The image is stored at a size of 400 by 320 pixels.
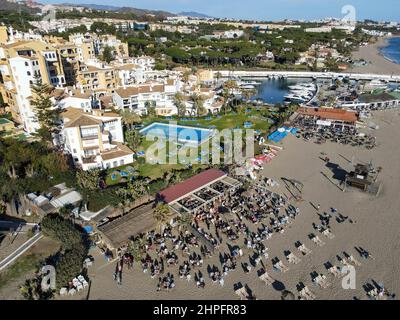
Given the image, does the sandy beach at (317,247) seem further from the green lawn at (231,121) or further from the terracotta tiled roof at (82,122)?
the terracotta tiled roof at (82,122)

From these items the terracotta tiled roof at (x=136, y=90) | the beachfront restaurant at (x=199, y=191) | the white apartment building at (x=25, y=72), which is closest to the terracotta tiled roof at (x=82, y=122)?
the white apartment building at (x=25, y=72)

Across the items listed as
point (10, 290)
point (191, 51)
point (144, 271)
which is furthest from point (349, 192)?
point (191, 51)

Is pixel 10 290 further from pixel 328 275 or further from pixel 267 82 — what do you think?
pixel 267 82

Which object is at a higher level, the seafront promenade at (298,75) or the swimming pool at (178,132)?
the swimming pool at (178,132)

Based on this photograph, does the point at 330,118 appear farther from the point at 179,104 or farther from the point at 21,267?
the point at 21,267

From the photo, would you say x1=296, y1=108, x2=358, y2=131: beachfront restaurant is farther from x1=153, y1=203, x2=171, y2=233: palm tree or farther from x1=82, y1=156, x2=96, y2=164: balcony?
x1=82, y1=156, x2=96, y2=164: balcony

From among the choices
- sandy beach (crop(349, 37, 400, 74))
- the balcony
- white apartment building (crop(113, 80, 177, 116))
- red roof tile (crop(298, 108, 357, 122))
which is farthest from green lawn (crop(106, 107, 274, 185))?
sandy beach (crop(349, 37, 400, 74))

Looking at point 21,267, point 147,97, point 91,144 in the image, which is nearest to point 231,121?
point 147,97
